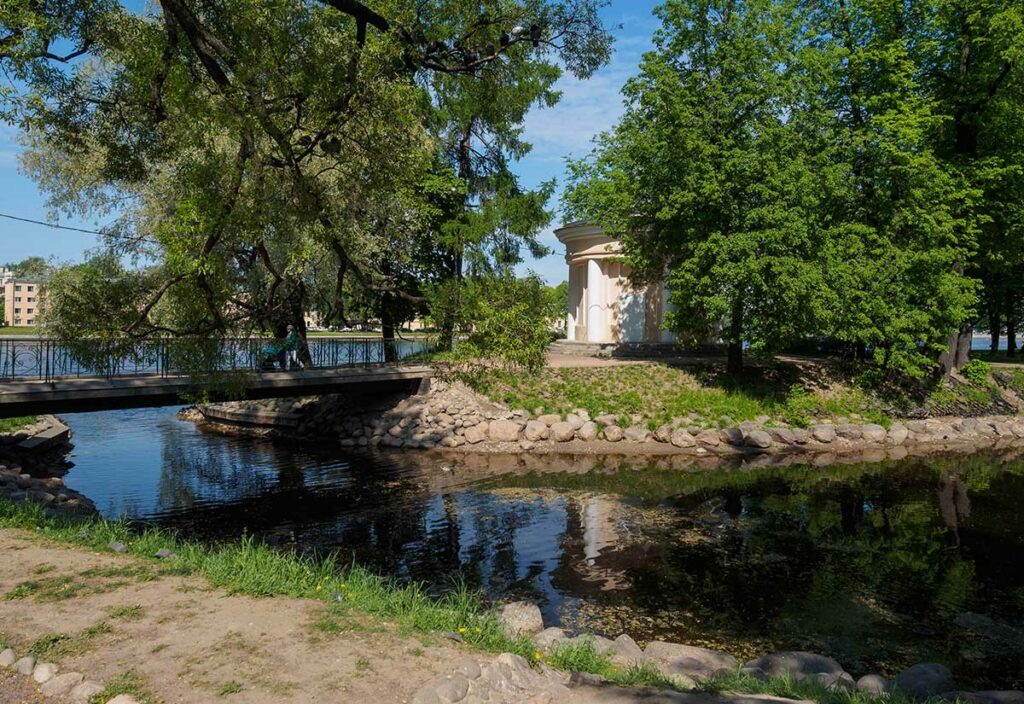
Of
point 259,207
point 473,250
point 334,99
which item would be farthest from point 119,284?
point 473,250

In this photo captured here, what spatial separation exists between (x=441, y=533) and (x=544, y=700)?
8.20m

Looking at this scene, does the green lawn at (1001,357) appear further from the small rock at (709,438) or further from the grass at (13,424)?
the grass at (13,424)

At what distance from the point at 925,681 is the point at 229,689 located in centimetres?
643

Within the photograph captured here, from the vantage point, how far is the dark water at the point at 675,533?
918cm

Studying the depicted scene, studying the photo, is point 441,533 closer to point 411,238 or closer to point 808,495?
point 808,495

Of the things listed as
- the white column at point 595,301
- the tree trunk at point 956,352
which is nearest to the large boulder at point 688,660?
the tree trunk at point 956,352

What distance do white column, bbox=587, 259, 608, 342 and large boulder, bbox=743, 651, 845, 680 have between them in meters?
24.3

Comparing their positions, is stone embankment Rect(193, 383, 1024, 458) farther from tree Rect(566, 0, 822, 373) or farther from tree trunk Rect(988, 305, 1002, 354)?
tree trunk Rect(988, 305, 1002, 354)

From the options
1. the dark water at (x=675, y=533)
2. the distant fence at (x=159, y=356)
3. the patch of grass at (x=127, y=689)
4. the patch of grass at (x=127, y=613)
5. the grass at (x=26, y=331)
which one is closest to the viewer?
the patch of grass at (x=127, y=689)

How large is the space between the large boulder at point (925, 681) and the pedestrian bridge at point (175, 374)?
832 cm

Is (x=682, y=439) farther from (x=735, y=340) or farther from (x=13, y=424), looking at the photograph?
(x=13, y=424)

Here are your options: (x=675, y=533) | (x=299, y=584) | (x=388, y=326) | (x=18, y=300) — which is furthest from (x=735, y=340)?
(x=18, y=300)

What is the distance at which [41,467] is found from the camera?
57.3 feet

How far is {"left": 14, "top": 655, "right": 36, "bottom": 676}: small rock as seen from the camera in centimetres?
507
